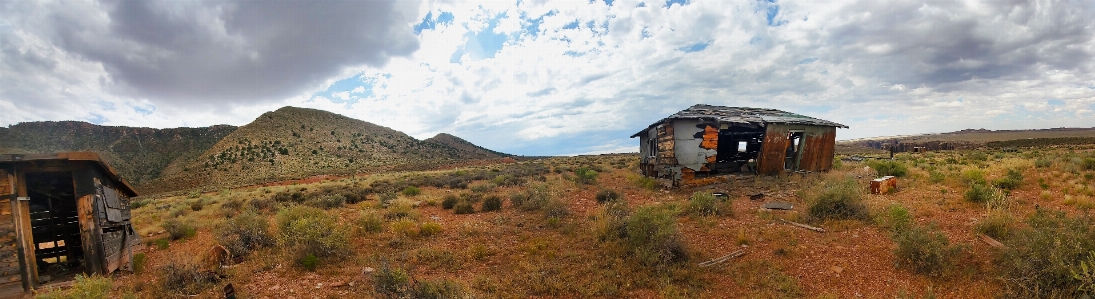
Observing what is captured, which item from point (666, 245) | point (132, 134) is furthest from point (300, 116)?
point (666, 245)

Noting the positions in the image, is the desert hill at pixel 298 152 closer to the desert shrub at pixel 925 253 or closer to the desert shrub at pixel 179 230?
the desert shrub at pixel 179 230

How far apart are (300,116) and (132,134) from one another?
18.7 meters

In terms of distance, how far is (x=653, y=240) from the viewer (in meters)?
7.09

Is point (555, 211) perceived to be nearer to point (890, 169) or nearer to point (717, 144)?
point (717, 144)

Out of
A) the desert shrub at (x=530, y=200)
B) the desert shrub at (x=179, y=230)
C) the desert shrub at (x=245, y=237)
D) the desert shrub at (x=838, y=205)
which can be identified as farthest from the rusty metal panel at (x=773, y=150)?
the desert shrub at (x=179, y=230)

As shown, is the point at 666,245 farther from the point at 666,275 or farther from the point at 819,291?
the point at 819,291

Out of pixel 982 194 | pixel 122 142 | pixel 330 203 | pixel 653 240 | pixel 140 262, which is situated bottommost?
pixel 140 262

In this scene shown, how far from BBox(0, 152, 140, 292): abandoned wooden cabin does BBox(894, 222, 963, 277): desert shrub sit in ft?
41.1

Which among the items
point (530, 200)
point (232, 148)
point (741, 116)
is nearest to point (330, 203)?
point (530, 200)

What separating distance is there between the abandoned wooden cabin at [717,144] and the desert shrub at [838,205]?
571cm

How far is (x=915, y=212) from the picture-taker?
30.0 feet

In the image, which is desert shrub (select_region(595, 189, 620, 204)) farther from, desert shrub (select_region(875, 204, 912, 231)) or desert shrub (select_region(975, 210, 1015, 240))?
desert shrub (select_region(975, 210, 1015, 240))

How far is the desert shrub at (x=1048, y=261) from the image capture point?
472 cm

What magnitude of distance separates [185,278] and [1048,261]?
11456mm
